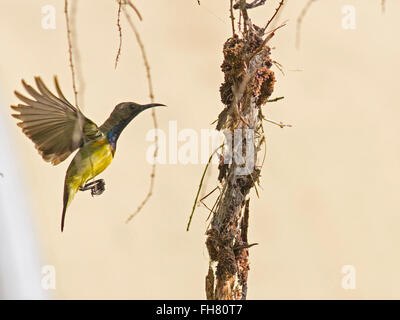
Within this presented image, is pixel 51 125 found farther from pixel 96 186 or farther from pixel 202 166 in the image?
pixel 202 166

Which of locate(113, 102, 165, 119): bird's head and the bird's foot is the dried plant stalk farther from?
the bird's foot

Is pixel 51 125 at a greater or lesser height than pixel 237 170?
greater

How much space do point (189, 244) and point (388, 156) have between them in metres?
2.07

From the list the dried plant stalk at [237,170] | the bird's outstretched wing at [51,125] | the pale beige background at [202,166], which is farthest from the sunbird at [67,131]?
the pale beige background at [202,166]

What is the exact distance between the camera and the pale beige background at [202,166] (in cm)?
547

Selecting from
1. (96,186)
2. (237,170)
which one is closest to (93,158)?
(96,186)

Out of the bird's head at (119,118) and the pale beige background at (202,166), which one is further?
the pale beige background at (202,166)

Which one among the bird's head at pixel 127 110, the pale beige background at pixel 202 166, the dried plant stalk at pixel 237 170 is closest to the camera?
the dried plant stalk at pixel 237 170

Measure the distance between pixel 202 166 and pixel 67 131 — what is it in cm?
451

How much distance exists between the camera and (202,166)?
650 centimetres

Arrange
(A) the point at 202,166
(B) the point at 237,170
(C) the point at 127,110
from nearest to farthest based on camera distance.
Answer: (B) the point at 237,170
(C) the point at 127,110
(A) the point at 202,166

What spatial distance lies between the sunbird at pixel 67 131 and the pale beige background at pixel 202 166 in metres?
2.87

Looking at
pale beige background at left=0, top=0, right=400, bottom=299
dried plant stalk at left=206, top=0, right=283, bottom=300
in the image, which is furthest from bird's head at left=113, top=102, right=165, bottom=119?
pale beige background at left=0, top=0, right=400, bottom=299

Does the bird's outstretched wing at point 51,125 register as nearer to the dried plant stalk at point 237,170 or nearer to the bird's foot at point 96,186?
the bird's foot at point 96,186
